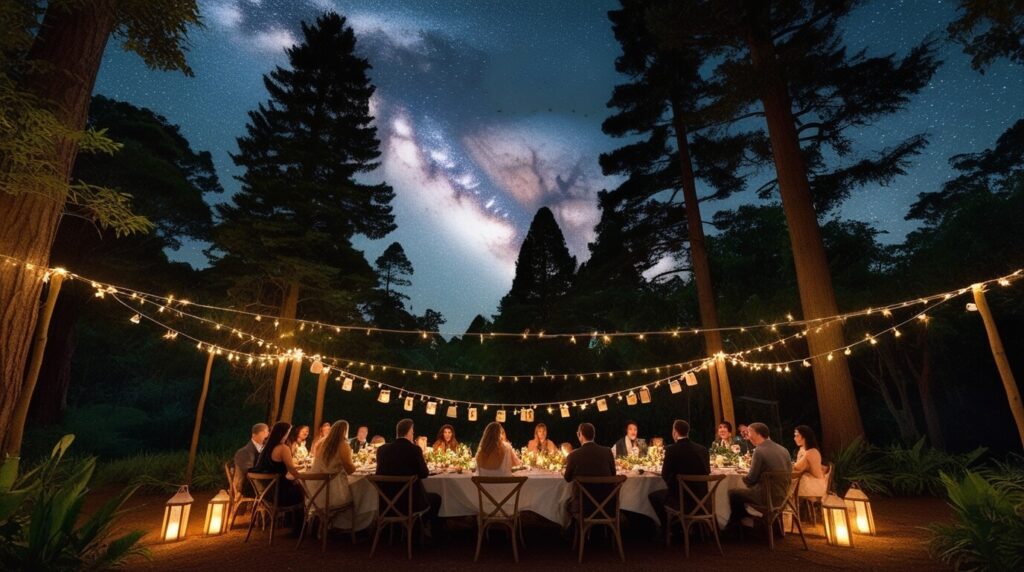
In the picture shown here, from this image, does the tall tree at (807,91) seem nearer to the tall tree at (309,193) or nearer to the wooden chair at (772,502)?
the wooden chair at (772,502)

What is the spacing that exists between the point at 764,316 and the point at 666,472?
11.7 metres

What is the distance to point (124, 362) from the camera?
877 inches

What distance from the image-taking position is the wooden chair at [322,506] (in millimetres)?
5303

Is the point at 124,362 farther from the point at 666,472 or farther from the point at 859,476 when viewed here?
the point at 859,476

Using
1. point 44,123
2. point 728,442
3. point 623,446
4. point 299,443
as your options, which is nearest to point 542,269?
point 623,446

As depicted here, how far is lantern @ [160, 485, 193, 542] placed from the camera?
5.57 m

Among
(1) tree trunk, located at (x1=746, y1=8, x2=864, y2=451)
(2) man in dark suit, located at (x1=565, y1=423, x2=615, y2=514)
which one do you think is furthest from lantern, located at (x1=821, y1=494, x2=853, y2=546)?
(1) tree trunk, located at (x1=746, y1=8, x2=864, y2=451)

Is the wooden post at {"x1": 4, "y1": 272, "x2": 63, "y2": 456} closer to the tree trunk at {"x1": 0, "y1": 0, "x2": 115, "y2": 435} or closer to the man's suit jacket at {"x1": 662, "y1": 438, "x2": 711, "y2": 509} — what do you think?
the tree trunk at {"x1": 0, "y1": 0, "x2": 115, "y2": 435}

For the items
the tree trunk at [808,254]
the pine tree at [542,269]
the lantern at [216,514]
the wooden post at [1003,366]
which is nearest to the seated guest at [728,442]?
the tree trunk at [808,254]

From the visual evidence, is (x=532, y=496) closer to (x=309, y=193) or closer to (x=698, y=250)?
(x=698, y=250)

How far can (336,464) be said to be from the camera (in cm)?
569

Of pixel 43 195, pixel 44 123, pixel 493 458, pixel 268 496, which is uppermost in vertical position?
pixel 44 123

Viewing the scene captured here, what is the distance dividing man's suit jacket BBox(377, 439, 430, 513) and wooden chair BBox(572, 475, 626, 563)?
1.65 m

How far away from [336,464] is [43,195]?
3.80 metres
